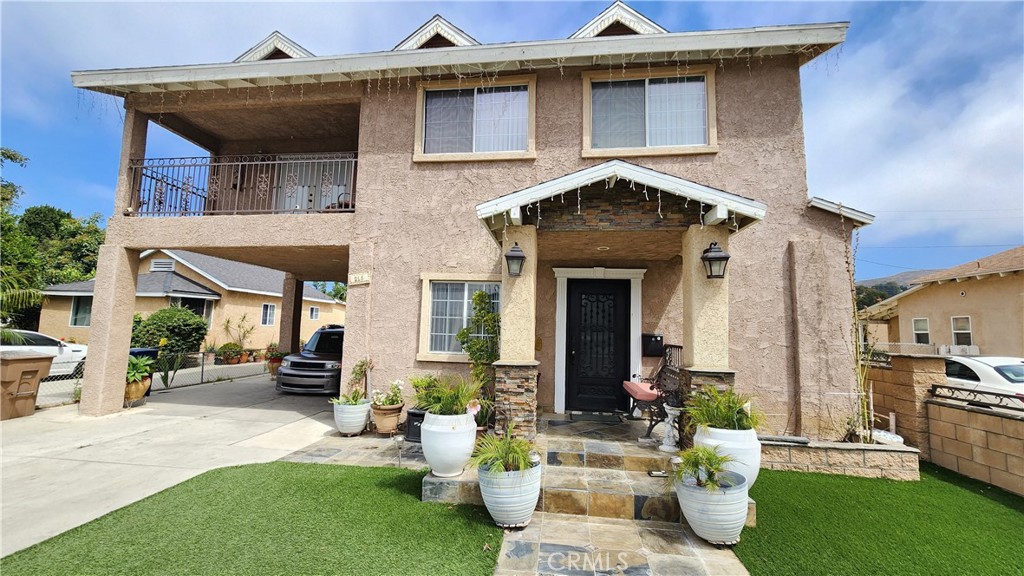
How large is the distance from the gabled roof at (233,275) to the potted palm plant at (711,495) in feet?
59.3

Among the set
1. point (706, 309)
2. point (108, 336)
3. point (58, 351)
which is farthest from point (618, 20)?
point (58, 351)

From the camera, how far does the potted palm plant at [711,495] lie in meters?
3.65

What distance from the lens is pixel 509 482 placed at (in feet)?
12.8

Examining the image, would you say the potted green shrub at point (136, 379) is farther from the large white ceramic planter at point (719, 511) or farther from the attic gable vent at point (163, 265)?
the attic gable vent at point (163, 265)

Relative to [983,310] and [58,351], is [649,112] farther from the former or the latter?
[58,351]

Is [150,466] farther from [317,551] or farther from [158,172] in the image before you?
[158,172]

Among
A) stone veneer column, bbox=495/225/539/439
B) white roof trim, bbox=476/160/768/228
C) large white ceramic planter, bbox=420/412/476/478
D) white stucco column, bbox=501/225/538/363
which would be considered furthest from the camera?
white stucco column, bbox=501/225/538/363

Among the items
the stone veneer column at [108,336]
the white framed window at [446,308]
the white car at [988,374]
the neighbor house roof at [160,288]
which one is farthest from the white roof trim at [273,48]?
the white car at [988,374]

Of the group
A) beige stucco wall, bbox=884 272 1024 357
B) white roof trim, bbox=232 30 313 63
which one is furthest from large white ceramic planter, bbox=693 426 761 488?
beige stucco wall, bbox=884 272 1024 357

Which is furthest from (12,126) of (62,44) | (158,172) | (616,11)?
(616,11)

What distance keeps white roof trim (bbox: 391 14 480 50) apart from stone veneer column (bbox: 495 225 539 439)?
16.1 feet

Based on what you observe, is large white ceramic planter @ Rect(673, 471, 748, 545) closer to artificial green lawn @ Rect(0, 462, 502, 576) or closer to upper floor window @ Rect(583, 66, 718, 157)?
artificial green lawn @ Rect(0, 462, 502, 576)

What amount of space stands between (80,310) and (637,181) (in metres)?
25.2

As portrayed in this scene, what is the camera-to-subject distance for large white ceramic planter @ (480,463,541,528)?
3.89 meters
